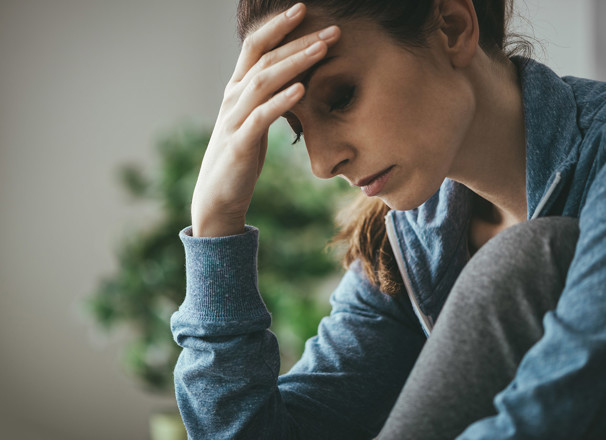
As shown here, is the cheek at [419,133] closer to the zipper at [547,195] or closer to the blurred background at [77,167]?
the zipper at [547,195]

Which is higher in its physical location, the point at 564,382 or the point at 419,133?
the point at 419,133

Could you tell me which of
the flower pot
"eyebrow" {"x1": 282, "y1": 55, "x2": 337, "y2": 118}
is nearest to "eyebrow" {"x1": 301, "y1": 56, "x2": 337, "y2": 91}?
"eyebrow" {"x1": 282, "y1": 55, "x2": 337, "y2": 118}

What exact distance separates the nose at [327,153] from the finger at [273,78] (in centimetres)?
7

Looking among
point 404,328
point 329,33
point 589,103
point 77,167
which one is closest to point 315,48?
point 329,33

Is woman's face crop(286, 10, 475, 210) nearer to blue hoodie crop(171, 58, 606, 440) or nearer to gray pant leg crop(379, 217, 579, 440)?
blue hoodie crop(171, 58, 606, 440)

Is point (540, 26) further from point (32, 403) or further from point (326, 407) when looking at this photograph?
point (32, 403)

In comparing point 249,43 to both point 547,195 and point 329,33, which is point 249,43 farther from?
point 547,195

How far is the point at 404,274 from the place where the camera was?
98cm

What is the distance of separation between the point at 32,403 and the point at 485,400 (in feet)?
6.80

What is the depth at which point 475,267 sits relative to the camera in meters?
0.62

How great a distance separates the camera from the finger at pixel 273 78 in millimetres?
751

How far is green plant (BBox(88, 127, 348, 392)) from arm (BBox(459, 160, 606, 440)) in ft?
4.08

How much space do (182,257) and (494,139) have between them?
3.50ft

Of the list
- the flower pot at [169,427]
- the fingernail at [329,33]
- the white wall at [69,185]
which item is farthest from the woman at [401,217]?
the white wall at [69,185]
